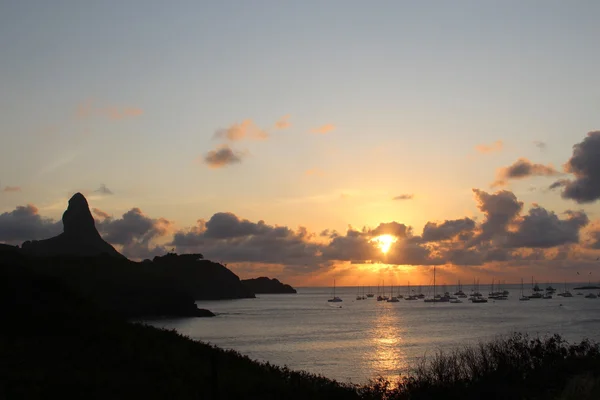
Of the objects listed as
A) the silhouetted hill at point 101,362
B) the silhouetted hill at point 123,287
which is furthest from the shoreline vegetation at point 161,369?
the silhouetted hill at point 123,287

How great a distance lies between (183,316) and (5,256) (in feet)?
223

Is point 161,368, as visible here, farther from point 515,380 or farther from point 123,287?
point 123,287

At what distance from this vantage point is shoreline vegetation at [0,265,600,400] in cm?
2302

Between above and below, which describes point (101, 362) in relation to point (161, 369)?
above

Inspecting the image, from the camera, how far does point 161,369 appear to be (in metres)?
27.6

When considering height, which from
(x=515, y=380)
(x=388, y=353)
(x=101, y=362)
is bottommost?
(x=388, y=353)

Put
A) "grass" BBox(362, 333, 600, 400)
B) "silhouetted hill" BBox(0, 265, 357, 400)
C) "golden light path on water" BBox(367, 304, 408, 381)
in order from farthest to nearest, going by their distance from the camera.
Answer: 1. "golden light path on water" BBox(367, 304, 408, 381)
2. "grass" BBox(362, 333, 600, 400)
3. "silhouetted hill" BBox(0, 265, 357, 400)

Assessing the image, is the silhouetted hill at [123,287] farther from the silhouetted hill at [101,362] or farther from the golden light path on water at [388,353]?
the silhouetted hill at [101,362]

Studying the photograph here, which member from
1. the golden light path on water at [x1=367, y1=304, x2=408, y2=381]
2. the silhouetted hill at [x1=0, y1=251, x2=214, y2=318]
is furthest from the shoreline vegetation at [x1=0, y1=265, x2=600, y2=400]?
the silhouetted hill at [x1=0, y1=251, x2=214, y2=318]

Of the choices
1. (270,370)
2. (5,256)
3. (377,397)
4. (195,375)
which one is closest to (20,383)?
(195,375)

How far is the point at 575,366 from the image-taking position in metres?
33.2

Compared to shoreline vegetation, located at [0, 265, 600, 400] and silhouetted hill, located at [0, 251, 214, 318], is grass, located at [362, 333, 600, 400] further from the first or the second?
silhouetted hill, located at [0, 251, 214, 318]

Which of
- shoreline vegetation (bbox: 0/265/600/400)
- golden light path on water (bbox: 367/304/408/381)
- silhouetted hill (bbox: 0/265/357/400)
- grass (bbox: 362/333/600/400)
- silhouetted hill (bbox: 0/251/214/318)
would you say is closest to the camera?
silhouetted hill (bbox: 0/265/357/400)

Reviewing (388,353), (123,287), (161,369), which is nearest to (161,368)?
(161,369)
